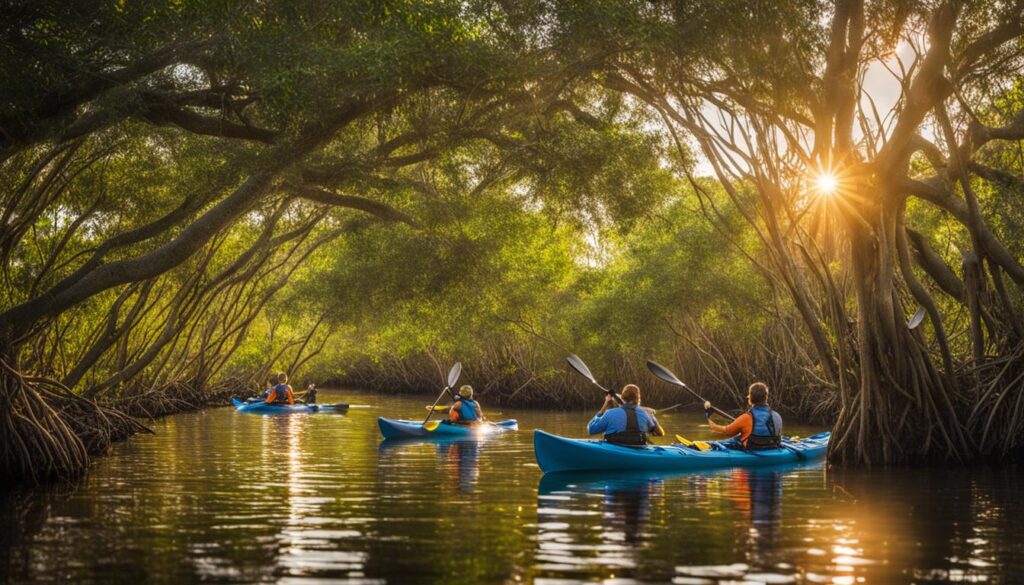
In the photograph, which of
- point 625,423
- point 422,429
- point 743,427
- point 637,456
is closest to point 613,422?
point 625,423

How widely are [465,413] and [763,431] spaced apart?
7.50 meters

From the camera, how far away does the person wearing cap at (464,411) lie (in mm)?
22062

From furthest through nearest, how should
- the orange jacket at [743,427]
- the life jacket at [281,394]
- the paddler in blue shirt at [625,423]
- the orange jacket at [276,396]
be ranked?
1. the life jacket at [281,394]
2. the orange jacket at [276,396]
3. the orange jacket at [743,427]
4. the paddler in blue shirt at [625,423]

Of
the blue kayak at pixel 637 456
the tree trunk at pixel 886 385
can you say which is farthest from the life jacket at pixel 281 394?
the tree trunk at pixel 886 385

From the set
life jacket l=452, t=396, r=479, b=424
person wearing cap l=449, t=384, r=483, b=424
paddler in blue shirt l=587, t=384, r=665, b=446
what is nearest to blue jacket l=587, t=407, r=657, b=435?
paddler in blue shirt l=587, t=384, r=665, b=446

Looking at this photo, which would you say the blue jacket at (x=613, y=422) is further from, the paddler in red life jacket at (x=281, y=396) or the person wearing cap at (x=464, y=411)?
the paddler in red life jacket at (x=281, y=396)

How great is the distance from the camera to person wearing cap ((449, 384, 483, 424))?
22.1m

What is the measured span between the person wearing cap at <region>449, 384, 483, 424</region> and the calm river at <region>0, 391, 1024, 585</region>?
16.5ft

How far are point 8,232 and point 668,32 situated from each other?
28.6 feet

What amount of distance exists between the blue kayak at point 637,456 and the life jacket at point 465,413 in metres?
7.11

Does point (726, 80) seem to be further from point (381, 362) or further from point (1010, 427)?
point (381, 362)

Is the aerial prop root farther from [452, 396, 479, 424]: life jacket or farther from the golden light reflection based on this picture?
the golden light reflection

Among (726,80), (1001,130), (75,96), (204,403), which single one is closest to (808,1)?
(726,80)

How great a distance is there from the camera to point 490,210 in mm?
19250
